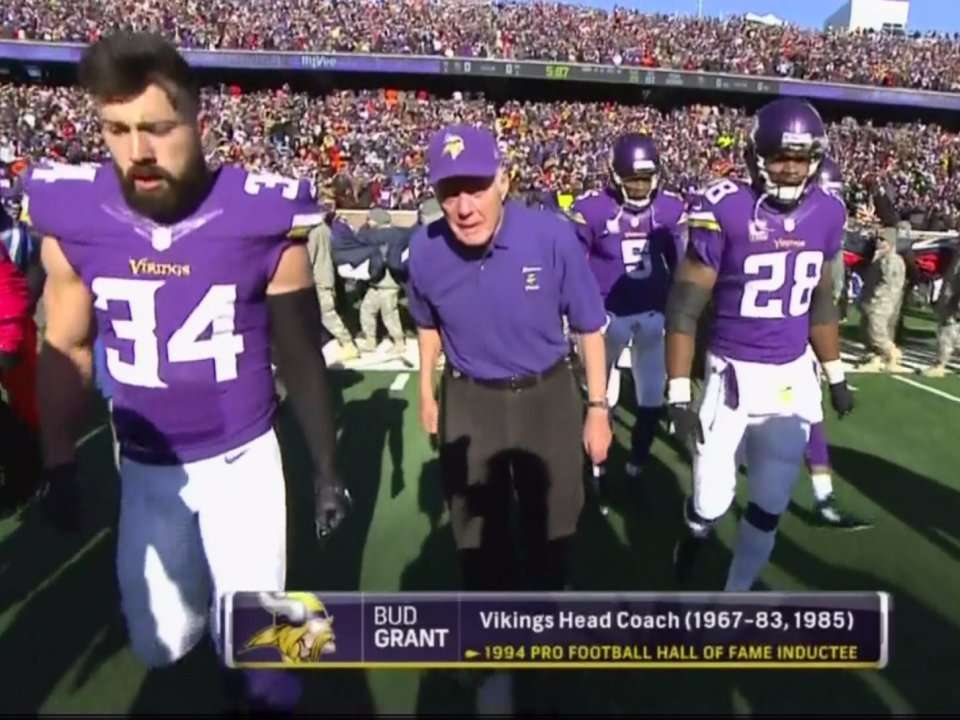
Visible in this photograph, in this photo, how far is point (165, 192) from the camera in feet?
7.65

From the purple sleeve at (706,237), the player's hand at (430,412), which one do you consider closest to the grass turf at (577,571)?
the player's hand at (430,412)

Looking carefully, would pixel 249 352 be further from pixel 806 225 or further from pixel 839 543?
pixel 839 543

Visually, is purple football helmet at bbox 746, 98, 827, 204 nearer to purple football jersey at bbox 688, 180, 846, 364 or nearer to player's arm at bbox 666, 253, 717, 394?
purple football jersey at bbox 688, 180, 846, 364

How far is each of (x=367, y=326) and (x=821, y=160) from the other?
23.2 ft

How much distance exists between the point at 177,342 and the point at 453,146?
107cm

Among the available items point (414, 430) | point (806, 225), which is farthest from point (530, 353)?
point (414, 430)

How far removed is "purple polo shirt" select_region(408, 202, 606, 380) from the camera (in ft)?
10.2

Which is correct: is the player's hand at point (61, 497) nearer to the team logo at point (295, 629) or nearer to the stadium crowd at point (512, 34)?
the team logo at point (295, 629)

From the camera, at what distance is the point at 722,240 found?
377 cm

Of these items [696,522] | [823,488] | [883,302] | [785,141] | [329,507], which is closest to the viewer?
[329,507]

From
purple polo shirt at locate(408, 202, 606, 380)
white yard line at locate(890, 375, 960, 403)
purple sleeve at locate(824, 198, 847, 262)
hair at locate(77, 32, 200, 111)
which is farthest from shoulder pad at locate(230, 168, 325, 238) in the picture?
white yard line at locate(890, 375, 960, 403)

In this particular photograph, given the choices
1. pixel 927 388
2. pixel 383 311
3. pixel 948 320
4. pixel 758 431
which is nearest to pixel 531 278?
pixel 758 431

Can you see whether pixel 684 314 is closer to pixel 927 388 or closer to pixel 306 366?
pixel 306 366

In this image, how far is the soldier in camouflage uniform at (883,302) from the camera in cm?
942
